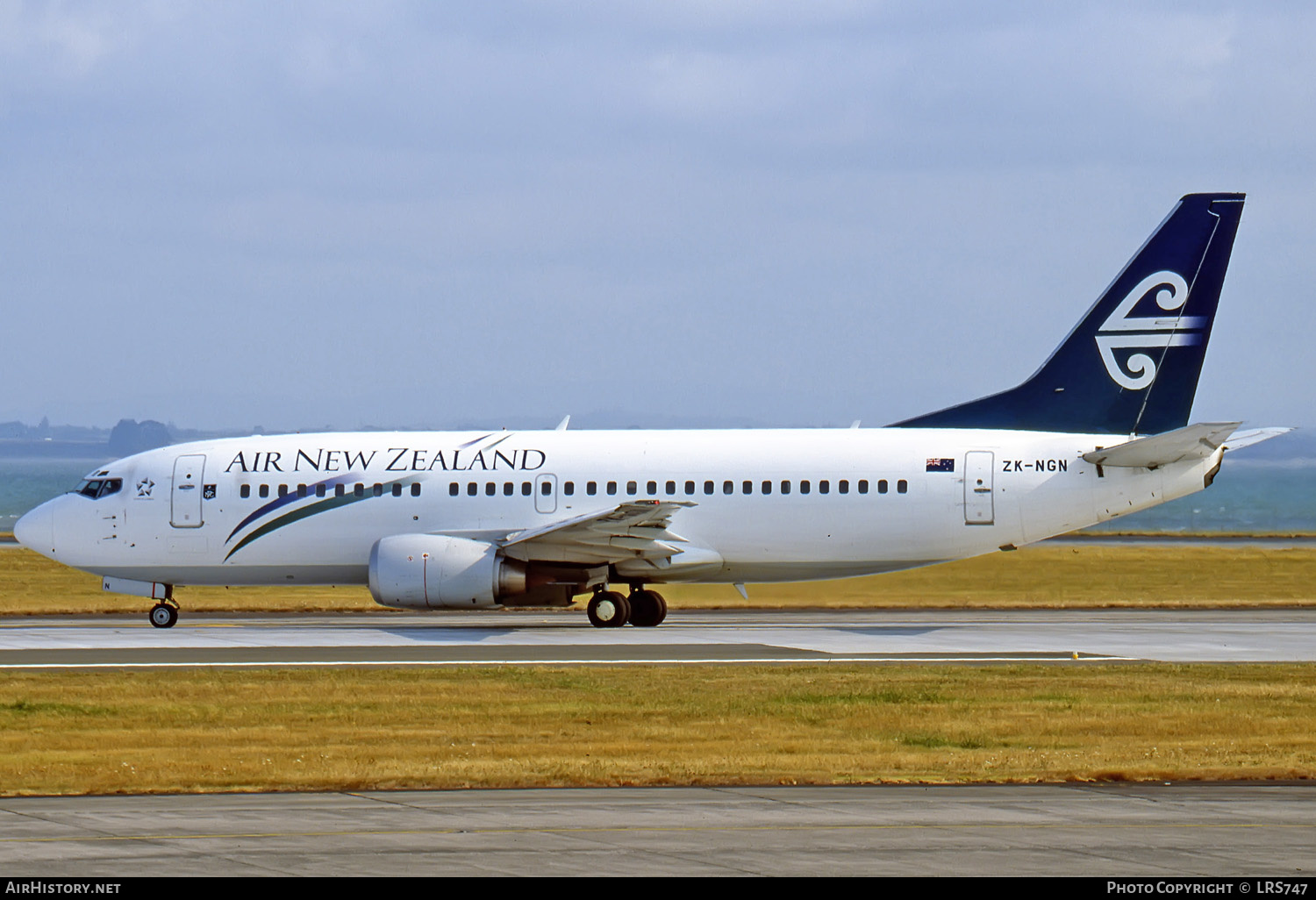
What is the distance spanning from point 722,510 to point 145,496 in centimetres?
1218

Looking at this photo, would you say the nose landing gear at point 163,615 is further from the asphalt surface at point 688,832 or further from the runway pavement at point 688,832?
the asphalt surface at point 688,832

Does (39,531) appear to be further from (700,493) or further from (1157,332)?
(1157,332)

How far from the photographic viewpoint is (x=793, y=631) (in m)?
32.2

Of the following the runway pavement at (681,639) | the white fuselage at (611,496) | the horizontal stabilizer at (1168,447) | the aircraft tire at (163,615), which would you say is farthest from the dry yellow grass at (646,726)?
the aircraft tire at (163,615)

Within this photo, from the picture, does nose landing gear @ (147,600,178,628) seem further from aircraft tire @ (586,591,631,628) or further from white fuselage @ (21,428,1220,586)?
aircraft tire @ (586,591,631,628)

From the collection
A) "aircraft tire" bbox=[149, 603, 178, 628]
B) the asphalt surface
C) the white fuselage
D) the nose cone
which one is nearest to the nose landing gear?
"aircraft tire" bbox=[149, 603, 178, 628]

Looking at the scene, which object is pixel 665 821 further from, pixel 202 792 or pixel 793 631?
pixel 793 631

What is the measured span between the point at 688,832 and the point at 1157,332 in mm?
24226

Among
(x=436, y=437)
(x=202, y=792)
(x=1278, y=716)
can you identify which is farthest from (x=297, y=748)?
(x=436, y=437)

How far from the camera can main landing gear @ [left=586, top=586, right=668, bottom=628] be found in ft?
111

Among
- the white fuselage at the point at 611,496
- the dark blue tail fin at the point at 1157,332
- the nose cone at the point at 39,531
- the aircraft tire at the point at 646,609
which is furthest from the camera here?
the nose cone at the point at 39,531

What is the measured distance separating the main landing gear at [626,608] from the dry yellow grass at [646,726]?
8491 millimetres

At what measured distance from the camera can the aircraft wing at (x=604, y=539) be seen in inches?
1270

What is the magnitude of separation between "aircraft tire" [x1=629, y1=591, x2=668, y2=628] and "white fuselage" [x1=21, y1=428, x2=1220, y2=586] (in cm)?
60
